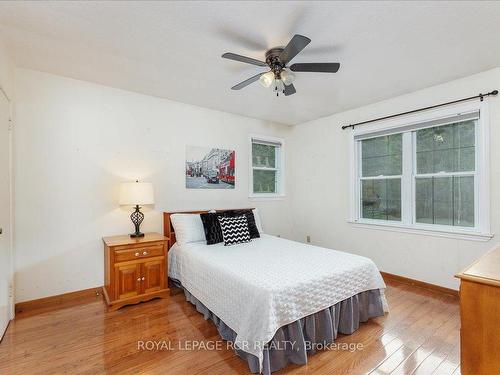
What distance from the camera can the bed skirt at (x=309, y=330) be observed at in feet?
5.80

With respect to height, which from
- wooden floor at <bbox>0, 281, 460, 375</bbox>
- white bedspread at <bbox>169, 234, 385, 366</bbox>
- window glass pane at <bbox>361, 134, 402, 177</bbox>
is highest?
window glass pane at <bbox>361, 134, 402, 177</bbox>

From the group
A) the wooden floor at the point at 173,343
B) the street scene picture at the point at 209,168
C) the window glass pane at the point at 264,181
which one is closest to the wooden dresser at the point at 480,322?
the wooden floor at the point at 173,343

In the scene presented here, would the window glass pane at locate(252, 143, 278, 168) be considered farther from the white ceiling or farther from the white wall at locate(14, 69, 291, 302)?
the white ceiling

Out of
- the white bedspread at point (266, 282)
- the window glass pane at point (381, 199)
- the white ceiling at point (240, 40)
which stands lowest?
the white bedspread at point (266, 282)

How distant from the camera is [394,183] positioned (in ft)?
11.8

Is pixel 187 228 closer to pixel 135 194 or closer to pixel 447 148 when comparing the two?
pixel 135 194

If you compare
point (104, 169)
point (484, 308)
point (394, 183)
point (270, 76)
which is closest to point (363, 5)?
point (270, 76)

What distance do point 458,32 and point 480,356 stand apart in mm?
2268

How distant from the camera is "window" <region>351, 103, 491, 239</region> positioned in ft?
9.37

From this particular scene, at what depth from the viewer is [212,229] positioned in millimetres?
3166

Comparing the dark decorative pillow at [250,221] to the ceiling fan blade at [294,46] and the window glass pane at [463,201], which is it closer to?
the ceiling fan blade at [294,46]

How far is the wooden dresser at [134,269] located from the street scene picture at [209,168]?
1084 mm

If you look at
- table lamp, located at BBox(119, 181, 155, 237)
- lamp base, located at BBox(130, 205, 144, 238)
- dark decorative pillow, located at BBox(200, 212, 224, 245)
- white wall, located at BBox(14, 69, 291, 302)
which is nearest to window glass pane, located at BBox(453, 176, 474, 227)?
dark decorative pillow, located at BBox(200, 212, 224, 245)

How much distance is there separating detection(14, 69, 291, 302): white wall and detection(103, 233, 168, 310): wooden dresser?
35 centimetres
